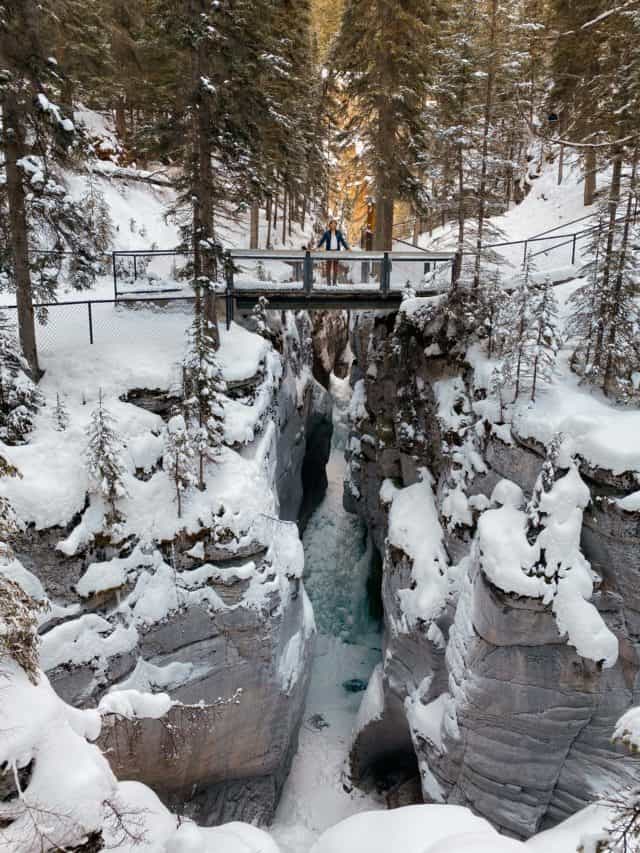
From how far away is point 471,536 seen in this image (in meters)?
Result: 13.9

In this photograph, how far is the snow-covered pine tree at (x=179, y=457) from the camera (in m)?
12.2

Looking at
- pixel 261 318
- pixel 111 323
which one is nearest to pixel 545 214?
pixel 261 318

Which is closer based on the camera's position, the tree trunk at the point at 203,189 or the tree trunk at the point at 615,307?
the tree trunk at the point at 615,307

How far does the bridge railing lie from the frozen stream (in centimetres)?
1026

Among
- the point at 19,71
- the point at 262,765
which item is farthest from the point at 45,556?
the point at 19,71

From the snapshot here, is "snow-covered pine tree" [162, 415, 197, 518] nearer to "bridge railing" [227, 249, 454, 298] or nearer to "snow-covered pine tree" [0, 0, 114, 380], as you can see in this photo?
"snow-covered pine tree" [0, 0, 114, 380]

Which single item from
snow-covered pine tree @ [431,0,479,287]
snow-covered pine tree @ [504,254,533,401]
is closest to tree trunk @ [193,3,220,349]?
snow-covered pine tree @ [431,0,479,287]

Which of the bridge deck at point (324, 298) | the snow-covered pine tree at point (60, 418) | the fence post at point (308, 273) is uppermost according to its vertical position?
the fence post at point (308, 273)

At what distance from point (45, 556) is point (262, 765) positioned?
23.6 ft

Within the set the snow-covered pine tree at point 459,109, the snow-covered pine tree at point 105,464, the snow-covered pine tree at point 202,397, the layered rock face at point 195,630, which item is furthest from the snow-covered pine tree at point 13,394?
the snow-covered pine tree at point 459,109

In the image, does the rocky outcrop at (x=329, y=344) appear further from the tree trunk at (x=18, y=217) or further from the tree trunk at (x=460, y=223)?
the tree trunk at (x=18, y=217)

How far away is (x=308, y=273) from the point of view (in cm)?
1692

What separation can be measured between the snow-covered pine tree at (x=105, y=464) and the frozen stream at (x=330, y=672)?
28.9 feet

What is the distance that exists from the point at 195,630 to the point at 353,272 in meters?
12.0
